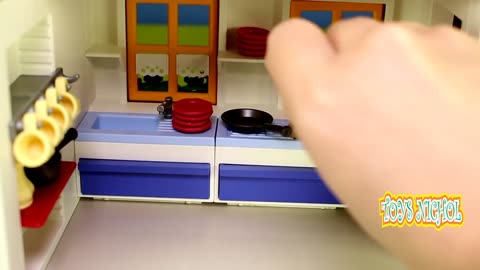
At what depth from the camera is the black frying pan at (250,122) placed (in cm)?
128

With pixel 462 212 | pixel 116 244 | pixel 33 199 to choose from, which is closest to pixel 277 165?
pixel 116 244

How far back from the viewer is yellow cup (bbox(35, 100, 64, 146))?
91cm

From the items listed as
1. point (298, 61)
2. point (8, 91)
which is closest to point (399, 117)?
point (298, 61)

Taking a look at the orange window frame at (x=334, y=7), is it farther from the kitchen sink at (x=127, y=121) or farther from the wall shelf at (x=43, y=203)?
the wall shelf at (x=43, y=203)

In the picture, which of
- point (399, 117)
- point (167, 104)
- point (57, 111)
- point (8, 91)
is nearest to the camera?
point (399, 117)

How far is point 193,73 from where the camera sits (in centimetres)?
142

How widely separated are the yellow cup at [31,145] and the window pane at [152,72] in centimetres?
53

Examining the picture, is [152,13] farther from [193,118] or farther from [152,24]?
[193,118]

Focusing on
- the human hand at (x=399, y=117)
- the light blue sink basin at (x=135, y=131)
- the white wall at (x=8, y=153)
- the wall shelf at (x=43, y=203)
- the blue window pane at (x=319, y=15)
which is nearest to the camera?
the human hand at (x=399, y=117)

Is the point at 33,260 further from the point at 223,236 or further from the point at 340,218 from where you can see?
the point at 340,218

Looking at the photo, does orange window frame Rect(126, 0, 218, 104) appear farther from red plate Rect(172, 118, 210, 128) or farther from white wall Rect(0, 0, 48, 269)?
white wall Rect(0, 0, 48, 269)

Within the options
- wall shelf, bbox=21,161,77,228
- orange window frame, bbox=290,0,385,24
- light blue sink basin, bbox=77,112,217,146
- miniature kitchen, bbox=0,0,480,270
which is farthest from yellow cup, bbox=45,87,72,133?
orange window frame, bbox=290,0,385,24

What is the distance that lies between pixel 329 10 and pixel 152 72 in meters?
0.38

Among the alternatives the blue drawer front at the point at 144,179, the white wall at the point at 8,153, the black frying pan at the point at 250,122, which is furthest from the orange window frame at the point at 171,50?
the white wall at the point at 8,153
